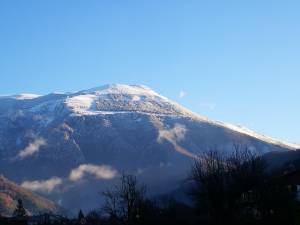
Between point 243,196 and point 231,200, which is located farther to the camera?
point 243,196

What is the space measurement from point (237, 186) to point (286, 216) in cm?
2521

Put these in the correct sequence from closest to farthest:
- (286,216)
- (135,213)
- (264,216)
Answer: (286,216) → (264,216) → (135,213)

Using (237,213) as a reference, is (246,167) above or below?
above

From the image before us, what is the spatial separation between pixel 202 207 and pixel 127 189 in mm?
13294

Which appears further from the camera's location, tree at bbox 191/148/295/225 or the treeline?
the treeline

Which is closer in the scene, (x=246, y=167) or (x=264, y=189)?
(x=264, y=189)

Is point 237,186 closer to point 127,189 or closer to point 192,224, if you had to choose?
point 192,224

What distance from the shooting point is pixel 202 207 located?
81.1m

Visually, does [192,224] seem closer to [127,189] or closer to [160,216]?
[160,216]

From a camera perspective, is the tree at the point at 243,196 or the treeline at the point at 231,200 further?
the treeline at the point at 231,200

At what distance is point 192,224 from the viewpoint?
77688mm

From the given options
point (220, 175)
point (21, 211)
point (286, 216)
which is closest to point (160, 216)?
point (220, 175)

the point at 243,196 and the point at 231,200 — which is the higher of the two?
the point at 243,196

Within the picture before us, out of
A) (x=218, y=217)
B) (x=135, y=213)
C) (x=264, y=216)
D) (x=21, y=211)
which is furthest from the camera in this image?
(x=21, y=211)
